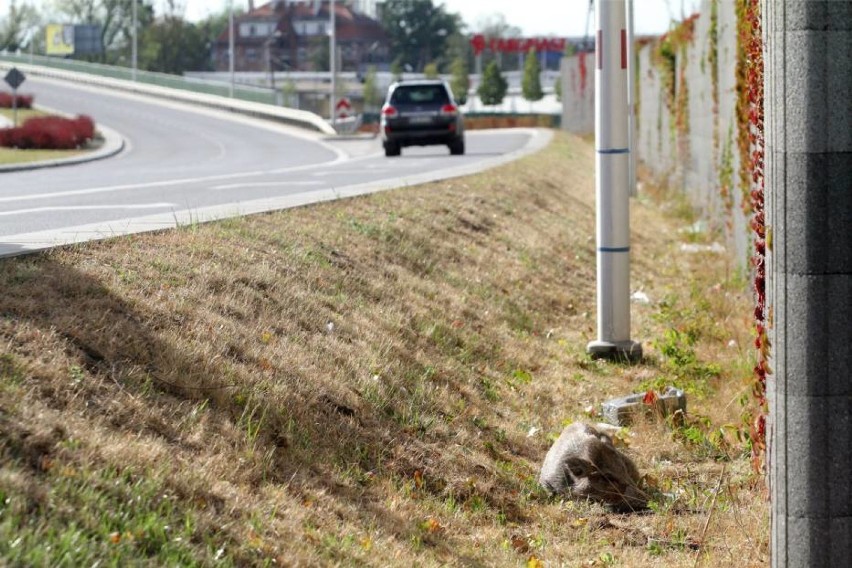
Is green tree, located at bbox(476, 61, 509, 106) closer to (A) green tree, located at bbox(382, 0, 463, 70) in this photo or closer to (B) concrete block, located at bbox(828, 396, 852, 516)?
(A) green tree, located at bbox(382, 0, 463, 70)

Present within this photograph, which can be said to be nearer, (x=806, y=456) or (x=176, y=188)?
(x=806, y=456)

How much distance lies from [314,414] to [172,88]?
6452cm

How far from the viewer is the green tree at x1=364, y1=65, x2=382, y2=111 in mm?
108625

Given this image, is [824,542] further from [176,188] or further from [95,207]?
[176,188]

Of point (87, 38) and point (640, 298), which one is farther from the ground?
point (87, 38)

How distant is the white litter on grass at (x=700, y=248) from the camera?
16183 millimetres

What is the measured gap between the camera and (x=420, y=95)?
1233 inches

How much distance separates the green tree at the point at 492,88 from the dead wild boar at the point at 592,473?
107 m

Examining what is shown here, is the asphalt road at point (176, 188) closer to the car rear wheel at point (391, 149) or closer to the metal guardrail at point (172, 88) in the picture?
the car rear wheel at point (391, 149)

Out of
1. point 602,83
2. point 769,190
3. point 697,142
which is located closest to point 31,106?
point 697,142

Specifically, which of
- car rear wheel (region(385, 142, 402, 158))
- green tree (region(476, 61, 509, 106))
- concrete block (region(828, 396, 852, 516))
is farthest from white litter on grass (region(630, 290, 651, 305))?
green tree (region(476, 61, 509, 106))

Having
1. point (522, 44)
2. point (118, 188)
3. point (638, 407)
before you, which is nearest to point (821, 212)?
point (638, 407)

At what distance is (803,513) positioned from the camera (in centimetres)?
467

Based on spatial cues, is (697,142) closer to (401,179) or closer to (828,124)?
(401,179)
